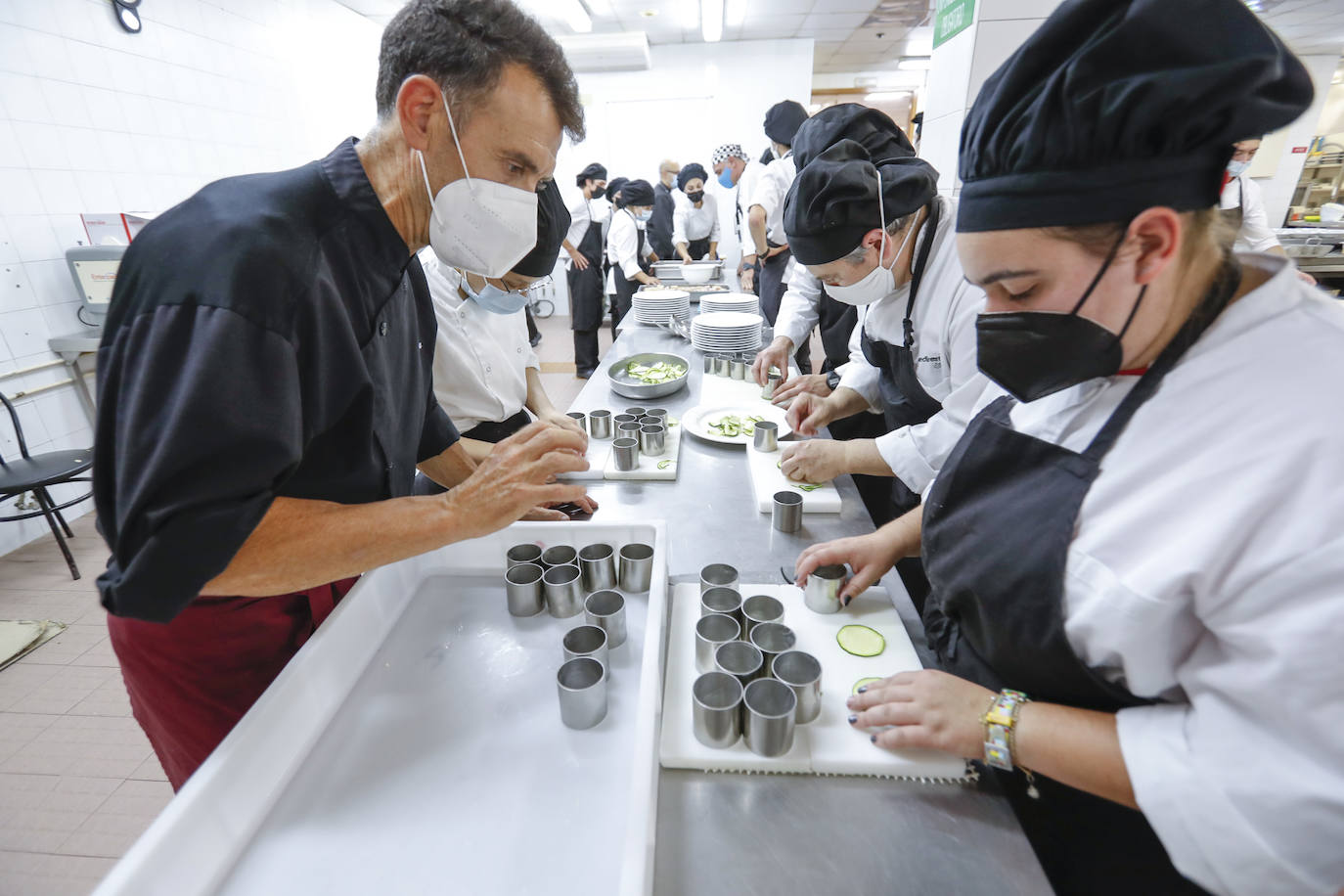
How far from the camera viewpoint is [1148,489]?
27.8 inches

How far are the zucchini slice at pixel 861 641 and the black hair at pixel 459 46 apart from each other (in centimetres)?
109

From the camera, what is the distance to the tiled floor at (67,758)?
178cm

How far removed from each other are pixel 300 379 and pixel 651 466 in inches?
39.5

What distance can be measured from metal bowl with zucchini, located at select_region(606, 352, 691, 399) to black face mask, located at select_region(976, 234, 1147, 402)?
1.48 metres

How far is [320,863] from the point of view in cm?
73

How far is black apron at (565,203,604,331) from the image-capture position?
5898 mm

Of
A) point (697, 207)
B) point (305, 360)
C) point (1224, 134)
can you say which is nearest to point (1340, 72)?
point (697, 207)

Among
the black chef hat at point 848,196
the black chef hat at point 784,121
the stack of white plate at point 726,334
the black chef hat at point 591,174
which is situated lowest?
the stack of white plate at point 726,334

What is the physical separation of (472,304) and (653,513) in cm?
100

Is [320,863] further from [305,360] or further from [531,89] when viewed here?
[531,89]

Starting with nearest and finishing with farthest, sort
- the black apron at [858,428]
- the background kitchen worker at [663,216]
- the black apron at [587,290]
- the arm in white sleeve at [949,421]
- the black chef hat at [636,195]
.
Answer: the arm in white sleeve at [949,421] → the black apron at [858,428] → the black chef hat at [636,195] → the black apron at [587,290] → the background kitchen worker at [663,216]

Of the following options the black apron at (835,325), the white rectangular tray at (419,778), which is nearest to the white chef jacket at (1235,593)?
the white rectangular tray at (419,778)

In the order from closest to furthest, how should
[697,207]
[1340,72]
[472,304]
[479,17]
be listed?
[479,17]
[472,304]
[697,207]
[1340,72]

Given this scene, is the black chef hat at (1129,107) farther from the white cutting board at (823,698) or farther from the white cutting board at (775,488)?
the white cutting board at (775,488)
